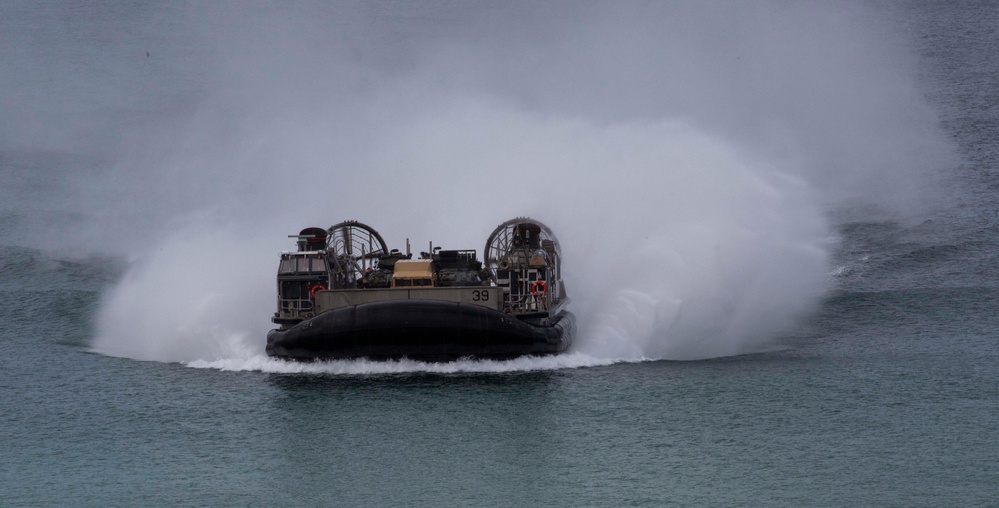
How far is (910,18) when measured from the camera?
106000mm

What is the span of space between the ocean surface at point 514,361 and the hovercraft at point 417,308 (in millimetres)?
718

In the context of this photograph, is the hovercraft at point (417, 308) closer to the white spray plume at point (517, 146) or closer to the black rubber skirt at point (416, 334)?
the black rubber skirt at point (416, 334)

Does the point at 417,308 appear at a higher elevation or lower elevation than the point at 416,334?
higher

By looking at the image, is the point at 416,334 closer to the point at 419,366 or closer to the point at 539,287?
the point at 419,366

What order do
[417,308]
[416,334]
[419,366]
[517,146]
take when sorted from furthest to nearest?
[517,146] < [419,366] < [416,334] < [417,308]

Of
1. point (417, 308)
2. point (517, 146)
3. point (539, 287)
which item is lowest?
point (417, 308)

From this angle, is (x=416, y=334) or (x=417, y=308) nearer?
(x=417, y=308)

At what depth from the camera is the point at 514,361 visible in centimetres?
4369

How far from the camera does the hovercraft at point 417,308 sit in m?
42.8

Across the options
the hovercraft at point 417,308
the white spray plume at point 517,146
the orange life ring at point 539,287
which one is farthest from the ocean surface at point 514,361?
the orange life ring at point 539,287

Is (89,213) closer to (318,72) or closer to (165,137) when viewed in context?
(165,137)

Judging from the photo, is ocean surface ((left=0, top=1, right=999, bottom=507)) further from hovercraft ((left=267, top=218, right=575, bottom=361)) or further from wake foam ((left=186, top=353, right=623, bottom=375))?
hovercraft ((left=267, top=218, right=575, bottom=361))

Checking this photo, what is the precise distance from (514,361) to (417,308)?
341 cm

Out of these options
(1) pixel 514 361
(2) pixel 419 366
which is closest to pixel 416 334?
(2) pixel 419 366
